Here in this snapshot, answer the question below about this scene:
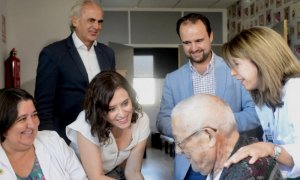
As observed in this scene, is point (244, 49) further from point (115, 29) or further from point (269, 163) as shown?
point (115, 29)

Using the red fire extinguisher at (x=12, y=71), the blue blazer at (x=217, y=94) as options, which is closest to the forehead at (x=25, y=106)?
the blue blazer at (x=217, y=94)

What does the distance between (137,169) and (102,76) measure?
521mm

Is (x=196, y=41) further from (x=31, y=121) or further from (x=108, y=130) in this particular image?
(x=31, y=121)

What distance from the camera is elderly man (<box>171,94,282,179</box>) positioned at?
1223 mm

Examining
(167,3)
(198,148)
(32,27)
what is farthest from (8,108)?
(167,3)

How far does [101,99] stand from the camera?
1.88 meters

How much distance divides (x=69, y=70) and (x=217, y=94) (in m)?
0.82

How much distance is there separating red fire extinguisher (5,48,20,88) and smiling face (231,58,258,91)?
6.55ft

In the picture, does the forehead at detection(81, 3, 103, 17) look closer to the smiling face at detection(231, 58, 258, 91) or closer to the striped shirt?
the striped shirt

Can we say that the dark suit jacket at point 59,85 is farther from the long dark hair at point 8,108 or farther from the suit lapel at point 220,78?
the suit lapel at point 220,78

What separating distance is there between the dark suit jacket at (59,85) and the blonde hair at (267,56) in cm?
102

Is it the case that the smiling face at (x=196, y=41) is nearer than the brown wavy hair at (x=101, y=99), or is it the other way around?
the brown wavy hair at (x=101, y=99)

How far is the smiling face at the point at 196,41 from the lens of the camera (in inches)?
83.2

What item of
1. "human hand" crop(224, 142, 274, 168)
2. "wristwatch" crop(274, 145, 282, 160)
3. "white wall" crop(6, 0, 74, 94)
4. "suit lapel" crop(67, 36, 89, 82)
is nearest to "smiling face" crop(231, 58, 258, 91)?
"wristwatch" crop(274, 145, 282, 160)
